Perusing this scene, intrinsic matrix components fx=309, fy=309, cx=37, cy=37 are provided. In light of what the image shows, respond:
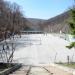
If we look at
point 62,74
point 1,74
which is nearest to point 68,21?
point 62,74

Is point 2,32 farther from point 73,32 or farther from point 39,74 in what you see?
point 39,74

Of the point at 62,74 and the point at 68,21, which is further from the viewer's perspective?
the point at 68,21

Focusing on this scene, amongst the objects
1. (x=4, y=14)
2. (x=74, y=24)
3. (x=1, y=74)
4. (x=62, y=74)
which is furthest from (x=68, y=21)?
(x=4, y=14)

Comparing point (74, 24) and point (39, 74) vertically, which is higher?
point (74, 24)

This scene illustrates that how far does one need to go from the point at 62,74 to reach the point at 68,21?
6.42 m

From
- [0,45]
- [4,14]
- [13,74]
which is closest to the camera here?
[13,74]

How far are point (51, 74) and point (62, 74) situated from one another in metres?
0.67

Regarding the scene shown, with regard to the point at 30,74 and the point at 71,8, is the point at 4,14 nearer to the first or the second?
the point at 71,8

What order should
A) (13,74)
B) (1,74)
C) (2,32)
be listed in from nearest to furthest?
(1,74) → (13,74) → (2,32)

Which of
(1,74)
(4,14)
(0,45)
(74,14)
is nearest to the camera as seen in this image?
(1,74)

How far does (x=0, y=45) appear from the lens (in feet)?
192

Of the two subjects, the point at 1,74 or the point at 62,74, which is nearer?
the point at 1,74

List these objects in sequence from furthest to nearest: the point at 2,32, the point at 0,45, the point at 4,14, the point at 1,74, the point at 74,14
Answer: the point at 4,14 < the point at 0,45 < the point at 2,32 < the point at 74,14 < the point at 1,74

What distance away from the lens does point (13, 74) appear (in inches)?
686
